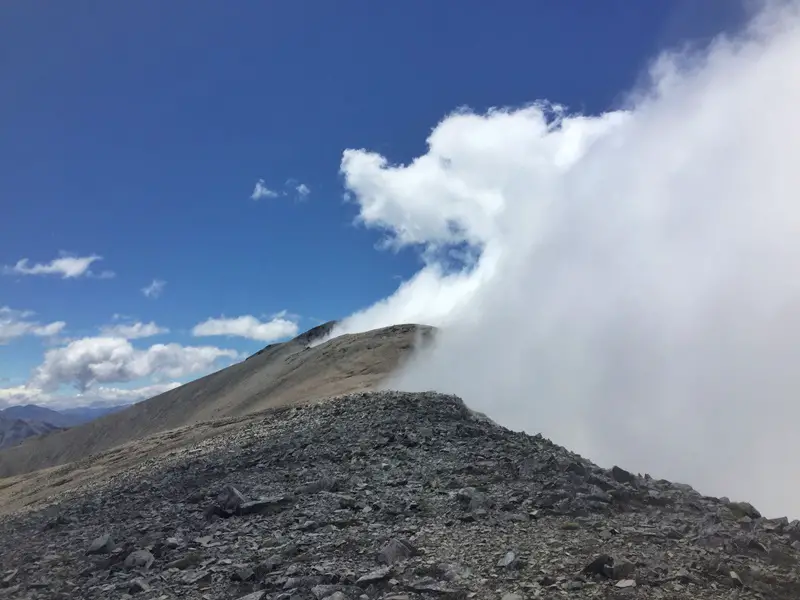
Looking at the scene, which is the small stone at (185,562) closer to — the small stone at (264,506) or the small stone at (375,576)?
the small stone at (264,506)

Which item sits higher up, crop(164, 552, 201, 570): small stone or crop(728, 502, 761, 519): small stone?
crop(728, 502, 761, 519): small stone

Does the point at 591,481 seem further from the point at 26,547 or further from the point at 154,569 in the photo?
the point at 26,547

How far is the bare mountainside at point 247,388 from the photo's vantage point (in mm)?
65625

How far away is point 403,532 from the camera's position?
14.8 m

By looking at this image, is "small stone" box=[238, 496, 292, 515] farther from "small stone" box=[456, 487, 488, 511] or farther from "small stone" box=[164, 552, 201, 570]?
"small stone" box=[456, 487, 488, 511]

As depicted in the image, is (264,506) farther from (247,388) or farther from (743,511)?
(247,388)

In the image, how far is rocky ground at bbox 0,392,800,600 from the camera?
11.9m

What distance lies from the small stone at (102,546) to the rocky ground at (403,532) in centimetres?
5

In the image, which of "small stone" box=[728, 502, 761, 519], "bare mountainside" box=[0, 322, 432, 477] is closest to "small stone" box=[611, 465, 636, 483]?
"small stone" box=[728, 502, 761, 519]

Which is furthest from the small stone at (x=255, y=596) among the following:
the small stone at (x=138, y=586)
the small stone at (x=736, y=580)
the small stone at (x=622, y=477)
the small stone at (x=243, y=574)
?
the small stone at (x=622, y=477)

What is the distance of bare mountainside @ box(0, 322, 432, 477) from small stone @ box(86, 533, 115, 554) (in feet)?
112

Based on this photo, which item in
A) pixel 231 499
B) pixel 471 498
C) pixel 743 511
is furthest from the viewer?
pixel 231 499

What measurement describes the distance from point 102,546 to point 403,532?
798 centimetres

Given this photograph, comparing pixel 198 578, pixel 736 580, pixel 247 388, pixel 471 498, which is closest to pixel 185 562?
pixel 198 578
